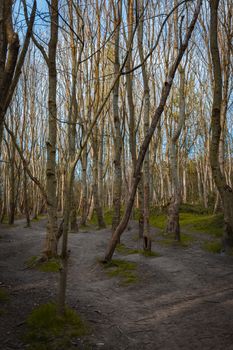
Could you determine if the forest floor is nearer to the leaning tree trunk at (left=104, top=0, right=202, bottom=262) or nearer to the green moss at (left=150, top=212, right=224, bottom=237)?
the leaning tree trunk at (left=104, top=0, right=202, bottom=262)

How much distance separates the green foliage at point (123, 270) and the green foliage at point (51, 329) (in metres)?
2.07

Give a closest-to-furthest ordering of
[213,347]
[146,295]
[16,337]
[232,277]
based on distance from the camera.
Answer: [213,347]
[16,337]
[146,295]
[232,277]

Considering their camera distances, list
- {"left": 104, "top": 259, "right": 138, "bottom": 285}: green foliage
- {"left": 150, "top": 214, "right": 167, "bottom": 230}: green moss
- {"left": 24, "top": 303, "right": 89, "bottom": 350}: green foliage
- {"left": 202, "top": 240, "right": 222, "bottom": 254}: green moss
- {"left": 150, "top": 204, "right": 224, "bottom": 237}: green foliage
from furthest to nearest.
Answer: {"left": 150, "top": 214, "right": 167, "bottom": 230}: green moss < {"left": 150, "top": 204, "right": 224, "bottom": 237}: green foliage < {"left": 202, "top": 240, "right": 222, "bottom": 254}: green moss < {"left": 104, "top": 259, "right": 138, "bottom": 285}: green foliage < {"left": 24, "top": 303, "right": 89, "bottom": 350}: green foliage

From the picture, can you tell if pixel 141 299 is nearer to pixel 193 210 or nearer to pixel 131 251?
pixel 131 251

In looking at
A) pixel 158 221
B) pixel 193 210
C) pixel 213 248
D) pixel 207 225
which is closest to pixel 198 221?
pixel 207 225

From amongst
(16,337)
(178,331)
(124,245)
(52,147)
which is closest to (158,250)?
(124,245)

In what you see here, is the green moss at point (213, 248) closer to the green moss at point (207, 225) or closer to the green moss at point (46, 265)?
the green moss at point (207, 225)

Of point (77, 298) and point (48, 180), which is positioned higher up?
point (48, 180)

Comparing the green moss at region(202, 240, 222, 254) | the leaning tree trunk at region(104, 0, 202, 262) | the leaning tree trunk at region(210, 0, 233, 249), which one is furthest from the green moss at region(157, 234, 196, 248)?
the leaning tree trunk at region(104, 0, 202, 262)

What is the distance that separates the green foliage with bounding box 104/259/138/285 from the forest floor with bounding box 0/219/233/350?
0.26 ft

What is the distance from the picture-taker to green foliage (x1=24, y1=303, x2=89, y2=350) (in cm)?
293

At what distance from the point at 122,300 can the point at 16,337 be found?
1.84 meters

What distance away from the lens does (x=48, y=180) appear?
6.54m

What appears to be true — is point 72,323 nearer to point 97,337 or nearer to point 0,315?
point 97,337
